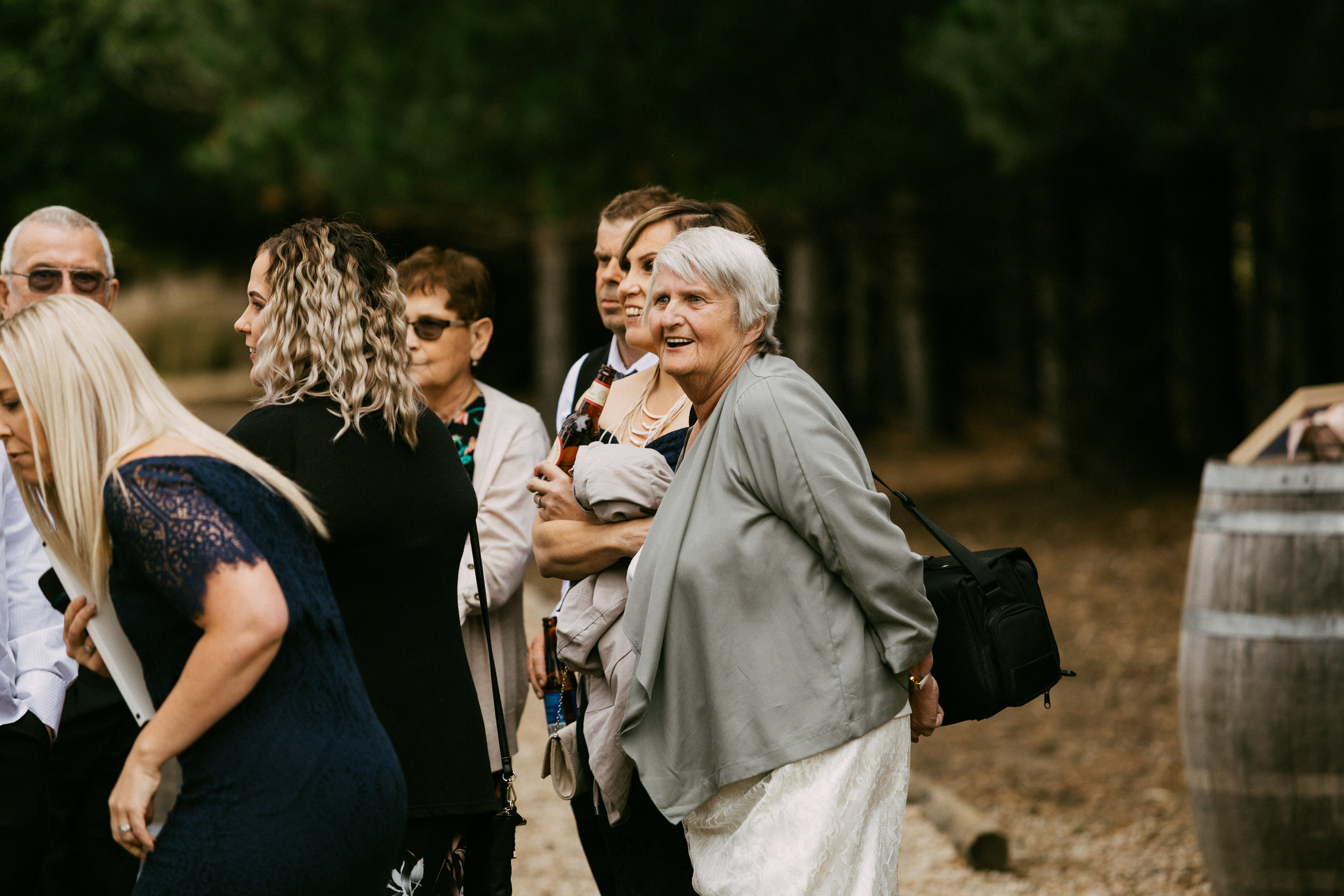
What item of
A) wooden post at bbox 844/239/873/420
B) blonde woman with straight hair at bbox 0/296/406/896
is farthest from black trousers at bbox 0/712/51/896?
wooden post at bbox 844/239/873/420

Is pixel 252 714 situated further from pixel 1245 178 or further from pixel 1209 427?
pixel 1209 427

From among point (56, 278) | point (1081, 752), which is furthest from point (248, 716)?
point (1081, 752)

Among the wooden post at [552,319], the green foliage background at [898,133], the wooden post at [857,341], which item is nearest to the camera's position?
the green foliage background at [898,133]

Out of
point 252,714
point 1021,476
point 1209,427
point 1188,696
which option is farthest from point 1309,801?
point 1021,476

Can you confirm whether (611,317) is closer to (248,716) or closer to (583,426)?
(583,426)

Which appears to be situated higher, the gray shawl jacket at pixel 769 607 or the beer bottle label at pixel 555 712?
the gray shawl jacket at pixel 769 607

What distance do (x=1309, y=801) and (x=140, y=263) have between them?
998 inches

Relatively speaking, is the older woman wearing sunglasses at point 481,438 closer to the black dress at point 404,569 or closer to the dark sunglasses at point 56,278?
the black dress at point 404,569

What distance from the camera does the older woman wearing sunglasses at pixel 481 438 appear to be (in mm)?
3477

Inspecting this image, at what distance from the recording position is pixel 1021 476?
50.0 feet

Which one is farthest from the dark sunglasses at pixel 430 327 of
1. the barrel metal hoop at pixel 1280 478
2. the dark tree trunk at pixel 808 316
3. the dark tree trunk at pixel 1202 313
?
the dark tree trunk at pixel 808 316

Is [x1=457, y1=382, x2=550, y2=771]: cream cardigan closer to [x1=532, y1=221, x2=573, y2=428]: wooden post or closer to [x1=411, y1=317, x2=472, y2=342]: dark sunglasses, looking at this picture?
[x1=411, y1=317, x2=472, y2=342]: dark sunglasses

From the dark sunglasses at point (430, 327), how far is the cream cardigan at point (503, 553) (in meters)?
0.26

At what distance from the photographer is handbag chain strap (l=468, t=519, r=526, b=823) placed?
298 centimetres
